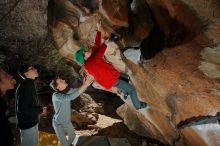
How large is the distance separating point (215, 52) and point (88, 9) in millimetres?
6185

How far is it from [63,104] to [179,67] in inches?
110

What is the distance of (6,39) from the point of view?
12.9 meters

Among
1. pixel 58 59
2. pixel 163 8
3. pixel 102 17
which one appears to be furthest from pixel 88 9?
pixel 163 8

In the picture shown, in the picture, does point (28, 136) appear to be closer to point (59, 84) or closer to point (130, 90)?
point (59, 84)

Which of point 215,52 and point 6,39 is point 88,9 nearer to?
point 6,39

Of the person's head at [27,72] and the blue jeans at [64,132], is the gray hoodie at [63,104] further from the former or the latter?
the person's head at [27,72]

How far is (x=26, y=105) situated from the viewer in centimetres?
647

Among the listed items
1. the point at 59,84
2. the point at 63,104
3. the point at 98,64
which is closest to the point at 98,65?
the point at 98,64

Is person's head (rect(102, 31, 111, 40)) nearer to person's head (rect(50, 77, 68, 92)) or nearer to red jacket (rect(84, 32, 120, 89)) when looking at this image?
red jacket (rect(84, 32, 120, 89))

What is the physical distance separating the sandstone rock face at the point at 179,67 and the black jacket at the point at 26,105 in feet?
7.81

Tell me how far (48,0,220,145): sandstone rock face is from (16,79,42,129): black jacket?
238 centimetres

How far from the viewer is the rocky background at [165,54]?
5414 mm

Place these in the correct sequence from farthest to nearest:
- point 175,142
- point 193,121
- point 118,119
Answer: point 118,119 → point 175,142 → point 193,121

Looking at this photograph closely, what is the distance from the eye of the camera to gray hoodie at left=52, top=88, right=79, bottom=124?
7078mm
